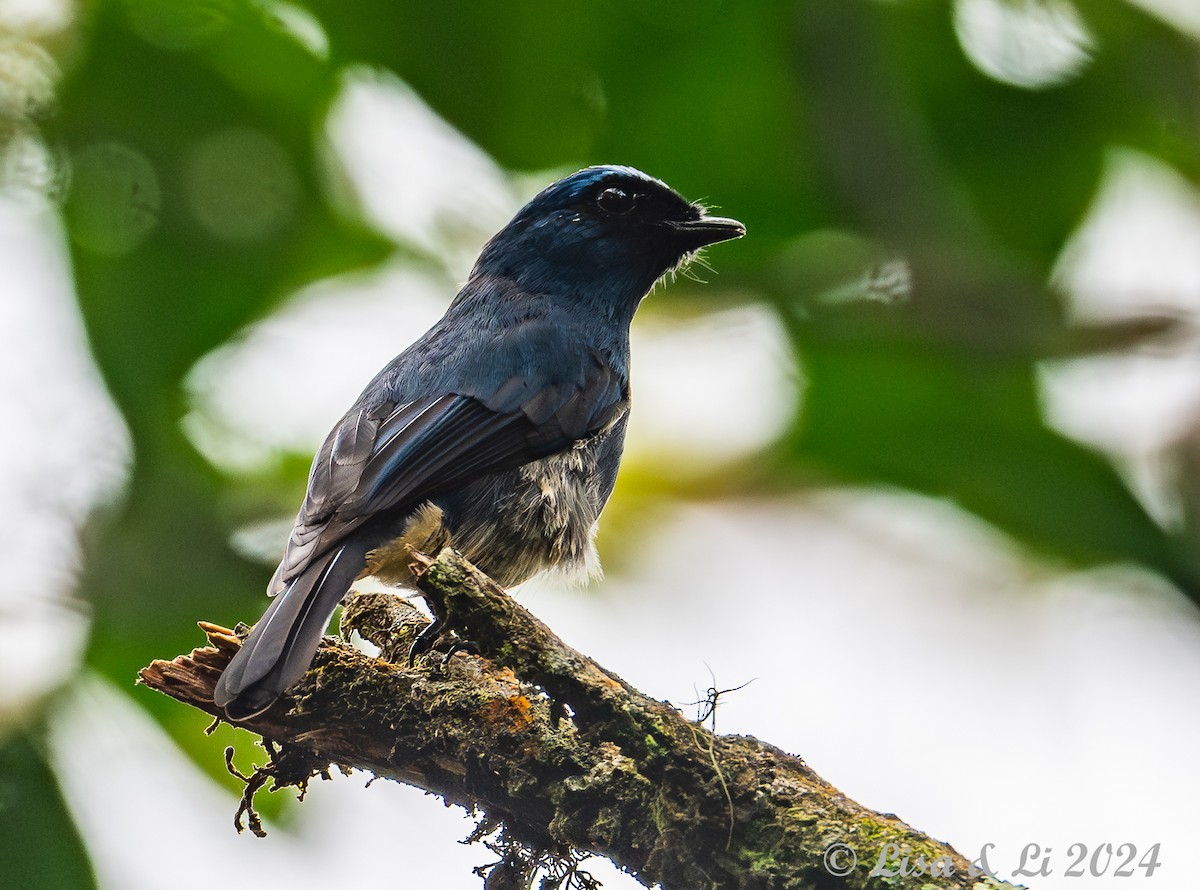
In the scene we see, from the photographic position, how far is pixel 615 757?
308cm

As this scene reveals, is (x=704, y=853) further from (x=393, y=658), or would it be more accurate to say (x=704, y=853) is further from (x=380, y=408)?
(x=380, y=408)

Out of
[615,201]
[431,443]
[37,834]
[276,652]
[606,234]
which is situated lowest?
[37,834]

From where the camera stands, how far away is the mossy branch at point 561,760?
290 cm

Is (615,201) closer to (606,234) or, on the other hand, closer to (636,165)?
(606,234)

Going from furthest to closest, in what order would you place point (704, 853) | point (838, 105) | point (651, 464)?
point (651, 464) → point (838, 105) → point (704, 853)

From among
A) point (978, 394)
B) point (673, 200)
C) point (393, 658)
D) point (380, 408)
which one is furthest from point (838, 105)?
point (393, 658)

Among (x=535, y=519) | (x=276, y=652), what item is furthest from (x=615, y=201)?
(x=276, y=652)

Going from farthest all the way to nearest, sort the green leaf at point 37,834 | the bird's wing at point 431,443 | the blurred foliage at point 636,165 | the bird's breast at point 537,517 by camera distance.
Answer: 1. the blurred foliage at point 636,165
2. the green leaf at point 37,834
3. the bird's breast at point 537,517
4. the bird's wing at point 431,443

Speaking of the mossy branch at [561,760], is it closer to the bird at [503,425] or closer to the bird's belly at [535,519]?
the bird at [503,425]

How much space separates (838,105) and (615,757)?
355cm

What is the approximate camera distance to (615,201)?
5.74 metres

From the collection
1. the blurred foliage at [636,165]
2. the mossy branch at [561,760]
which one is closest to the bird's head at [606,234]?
the blurred foliage at [636,165]

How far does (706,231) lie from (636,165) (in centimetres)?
106

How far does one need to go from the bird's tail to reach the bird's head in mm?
2304
